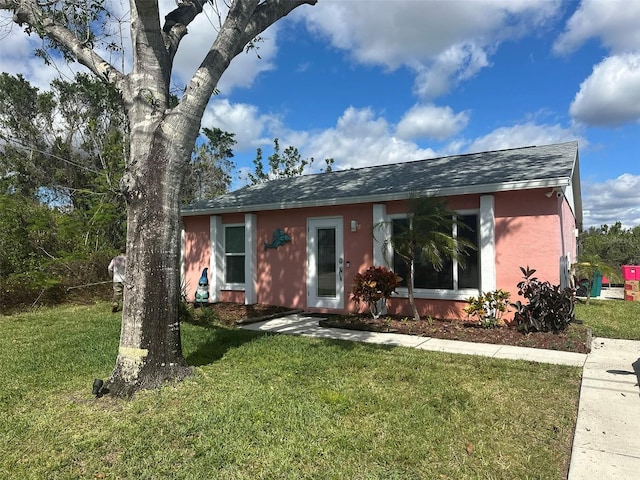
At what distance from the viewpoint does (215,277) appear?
36.4 ft

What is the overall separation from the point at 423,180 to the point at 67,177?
2133 cm

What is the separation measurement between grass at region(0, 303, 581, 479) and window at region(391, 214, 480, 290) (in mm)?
2696

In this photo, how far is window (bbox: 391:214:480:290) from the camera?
7.84 meters

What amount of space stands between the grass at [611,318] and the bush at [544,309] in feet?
3.54

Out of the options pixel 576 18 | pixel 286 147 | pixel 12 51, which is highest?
pixel 286 147

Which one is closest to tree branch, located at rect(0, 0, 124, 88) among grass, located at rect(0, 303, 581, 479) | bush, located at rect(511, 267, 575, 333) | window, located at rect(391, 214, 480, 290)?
grass, located at rect(0, 303, 581, 479)

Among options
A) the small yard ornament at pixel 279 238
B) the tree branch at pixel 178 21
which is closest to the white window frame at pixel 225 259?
the small yard ornament at pixel 279 238

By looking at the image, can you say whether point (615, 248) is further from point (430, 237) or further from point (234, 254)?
point (234, 254)

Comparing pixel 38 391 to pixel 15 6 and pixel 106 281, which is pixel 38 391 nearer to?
pixel 15 6

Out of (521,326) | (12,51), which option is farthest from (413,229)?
(12,51)

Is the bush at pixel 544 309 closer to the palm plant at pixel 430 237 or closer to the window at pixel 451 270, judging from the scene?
the window at pixel 451 270

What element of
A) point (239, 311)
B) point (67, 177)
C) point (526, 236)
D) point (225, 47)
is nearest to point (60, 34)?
point (225, 47)

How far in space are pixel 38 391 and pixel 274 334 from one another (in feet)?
11.6

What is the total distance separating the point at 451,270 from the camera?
26.3 feet
